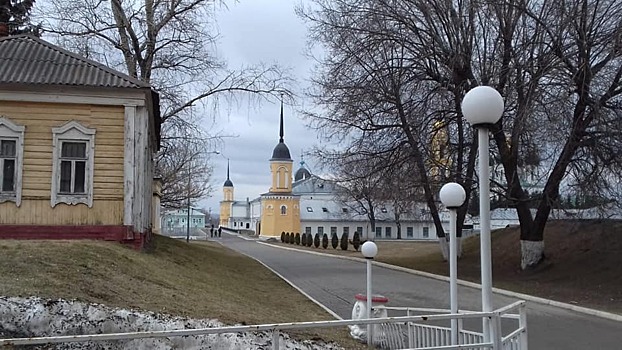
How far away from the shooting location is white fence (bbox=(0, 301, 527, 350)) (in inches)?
161

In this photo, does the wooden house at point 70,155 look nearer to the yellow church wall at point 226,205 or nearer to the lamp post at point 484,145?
the lamp post at point 484,145

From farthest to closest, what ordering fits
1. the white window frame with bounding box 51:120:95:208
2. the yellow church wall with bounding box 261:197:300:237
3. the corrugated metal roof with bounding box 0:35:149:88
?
1. the yellow church wall with bounding box 261:197:300:237
2. the corrugated metal roof with bounding box 0:35:149:88
3. the white window frame with bounding box 51:120:95:208

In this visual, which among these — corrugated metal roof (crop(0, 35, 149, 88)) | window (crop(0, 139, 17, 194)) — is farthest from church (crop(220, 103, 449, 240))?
window (crop(0, 139, 17, 194))

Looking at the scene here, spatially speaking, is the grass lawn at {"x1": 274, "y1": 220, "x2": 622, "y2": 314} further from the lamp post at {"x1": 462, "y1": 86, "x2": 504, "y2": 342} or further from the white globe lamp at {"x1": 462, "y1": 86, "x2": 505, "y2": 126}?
the white globe lamp at {"x1": 462, "y1": 86, "x2": 505, "y2": 126}

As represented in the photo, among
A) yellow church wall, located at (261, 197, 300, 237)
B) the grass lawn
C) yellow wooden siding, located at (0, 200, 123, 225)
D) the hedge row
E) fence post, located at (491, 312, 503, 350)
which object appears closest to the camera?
fence post, located at (491, 312, 503, 350)

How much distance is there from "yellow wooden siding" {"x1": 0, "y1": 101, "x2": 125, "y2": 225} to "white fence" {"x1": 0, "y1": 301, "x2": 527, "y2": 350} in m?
9.32

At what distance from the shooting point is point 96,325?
729cm

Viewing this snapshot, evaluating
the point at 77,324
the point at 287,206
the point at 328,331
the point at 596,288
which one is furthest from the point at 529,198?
the point at 287,206

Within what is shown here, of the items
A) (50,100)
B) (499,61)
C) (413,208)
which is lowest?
(413,208)

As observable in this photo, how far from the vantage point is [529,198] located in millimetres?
21188

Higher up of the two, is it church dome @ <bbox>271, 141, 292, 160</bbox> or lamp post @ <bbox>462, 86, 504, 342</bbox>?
church dome @ <bbox>271, 141, 292, 160</bbox>

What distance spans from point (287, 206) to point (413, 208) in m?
50.9

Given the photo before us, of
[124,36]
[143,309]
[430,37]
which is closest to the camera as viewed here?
[143,309]

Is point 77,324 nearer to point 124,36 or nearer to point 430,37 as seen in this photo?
point 430,37
